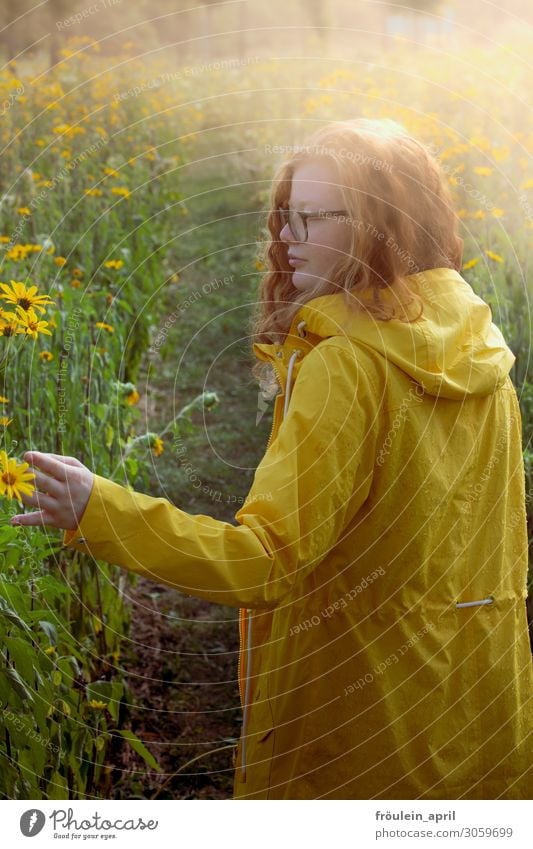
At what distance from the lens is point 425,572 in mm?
1389

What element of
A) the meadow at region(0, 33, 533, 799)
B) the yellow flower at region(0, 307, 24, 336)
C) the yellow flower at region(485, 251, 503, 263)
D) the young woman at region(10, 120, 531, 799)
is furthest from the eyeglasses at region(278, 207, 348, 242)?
the yellow flower at region(485, 251, 503, 263)

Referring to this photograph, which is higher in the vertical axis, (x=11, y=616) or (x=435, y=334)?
(x=435, y=334)

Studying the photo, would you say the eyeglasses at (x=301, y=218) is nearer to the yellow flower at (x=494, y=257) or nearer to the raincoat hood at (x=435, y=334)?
the raincoat hood at (x=435, y=334)

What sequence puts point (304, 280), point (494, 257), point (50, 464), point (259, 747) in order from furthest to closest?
A: 1. point (494, 257)
2. point (259, 747)
3. point (304, 280)
4. point (50, 464)

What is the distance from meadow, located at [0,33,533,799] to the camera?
171 centimetres

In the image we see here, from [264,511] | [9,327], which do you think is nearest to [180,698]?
[9,327]

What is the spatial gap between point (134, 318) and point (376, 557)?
2.60m

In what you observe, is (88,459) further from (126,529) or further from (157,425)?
(157,425)

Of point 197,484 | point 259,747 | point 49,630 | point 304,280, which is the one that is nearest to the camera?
point 304,280

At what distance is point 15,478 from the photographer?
114 centimetres

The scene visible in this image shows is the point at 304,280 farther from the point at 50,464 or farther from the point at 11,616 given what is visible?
the point at 11,616

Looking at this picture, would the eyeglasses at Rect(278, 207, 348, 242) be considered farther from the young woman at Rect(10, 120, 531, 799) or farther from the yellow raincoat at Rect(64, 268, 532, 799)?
the yellow raincoat at Rect(64, 268, 532, 799)

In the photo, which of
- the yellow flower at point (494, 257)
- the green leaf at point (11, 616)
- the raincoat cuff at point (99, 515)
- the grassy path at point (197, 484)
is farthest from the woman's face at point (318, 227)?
the yellow flower at point (494, 257)

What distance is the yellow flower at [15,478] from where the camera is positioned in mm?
1115
